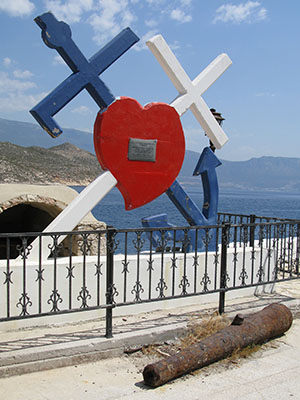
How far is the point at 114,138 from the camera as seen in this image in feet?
20.6

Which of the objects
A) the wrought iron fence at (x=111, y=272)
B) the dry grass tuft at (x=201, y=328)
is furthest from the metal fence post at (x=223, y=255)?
the dry grass tuft at (x=201, y=328)

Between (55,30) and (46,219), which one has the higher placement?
(55,30)

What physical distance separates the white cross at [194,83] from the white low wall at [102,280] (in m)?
2.20

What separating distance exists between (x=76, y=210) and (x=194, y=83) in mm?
3037

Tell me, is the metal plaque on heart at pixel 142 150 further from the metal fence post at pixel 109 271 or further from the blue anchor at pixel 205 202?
the metal fence post at pixel 109 271

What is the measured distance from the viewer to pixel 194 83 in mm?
7254

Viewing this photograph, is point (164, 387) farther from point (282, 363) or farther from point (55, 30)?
point (55, 30)

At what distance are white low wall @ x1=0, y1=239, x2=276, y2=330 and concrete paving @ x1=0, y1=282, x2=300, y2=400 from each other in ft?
1.26

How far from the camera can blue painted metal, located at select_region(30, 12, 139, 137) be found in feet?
19.0

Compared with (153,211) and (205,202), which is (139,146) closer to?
(205,202)

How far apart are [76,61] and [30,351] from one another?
390 centimetres

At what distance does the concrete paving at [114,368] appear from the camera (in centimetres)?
374

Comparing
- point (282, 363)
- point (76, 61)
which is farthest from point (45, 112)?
point (282, 363)

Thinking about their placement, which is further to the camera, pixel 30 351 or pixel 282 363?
pixel 282 363
